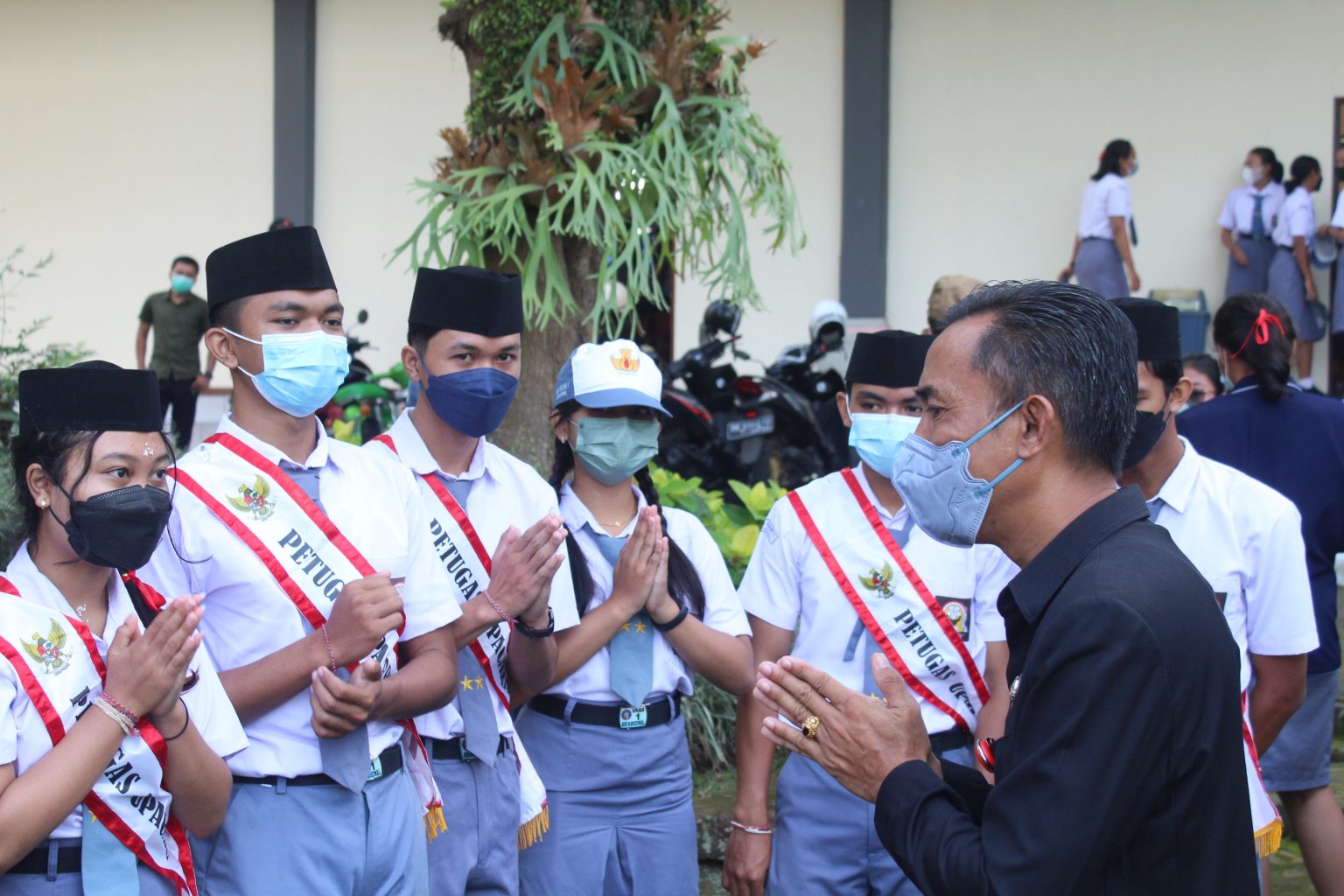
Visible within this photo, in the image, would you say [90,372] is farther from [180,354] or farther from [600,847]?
[180,354]

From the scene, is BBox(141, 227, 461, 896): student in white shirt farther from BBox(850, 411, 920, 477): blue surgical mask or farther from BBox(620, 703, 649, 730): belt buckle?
BBox(850, 411, 920, 477): blue surgical mask

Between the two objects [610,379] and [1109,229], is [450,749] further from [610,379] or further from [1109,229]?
[1109,229]

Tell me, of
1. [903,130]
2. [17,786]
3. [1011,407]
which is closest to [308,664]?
[17,786]

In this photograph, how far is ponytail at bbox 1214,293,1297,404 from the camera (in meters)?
4.45

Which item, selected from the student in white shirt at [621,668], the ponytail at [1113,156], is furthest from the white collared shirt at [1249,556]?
the ponytail at [1113,156]

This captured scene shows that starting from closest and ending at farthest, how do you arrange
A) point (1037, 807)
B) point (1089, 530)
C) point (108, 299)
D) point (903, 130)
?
point (1037, 807), point (1089, 530), point (903, 130), point (108, 299)

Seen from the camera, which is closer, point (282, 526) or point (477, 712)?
point (282, 526)

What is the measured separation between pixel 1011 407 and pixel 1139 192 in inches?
377

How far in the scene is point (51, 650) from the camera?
7.87ft

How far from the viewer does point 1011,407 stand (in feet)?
6.99

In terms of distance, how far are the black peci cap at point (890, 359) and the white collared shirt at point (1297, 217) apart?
7.71 metres

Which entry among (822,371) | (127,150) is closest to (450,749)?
(822,371)

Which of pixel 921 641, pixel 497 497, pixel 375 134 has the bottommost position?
pixel 921 641

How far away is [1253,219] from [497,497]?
858 centimetres
